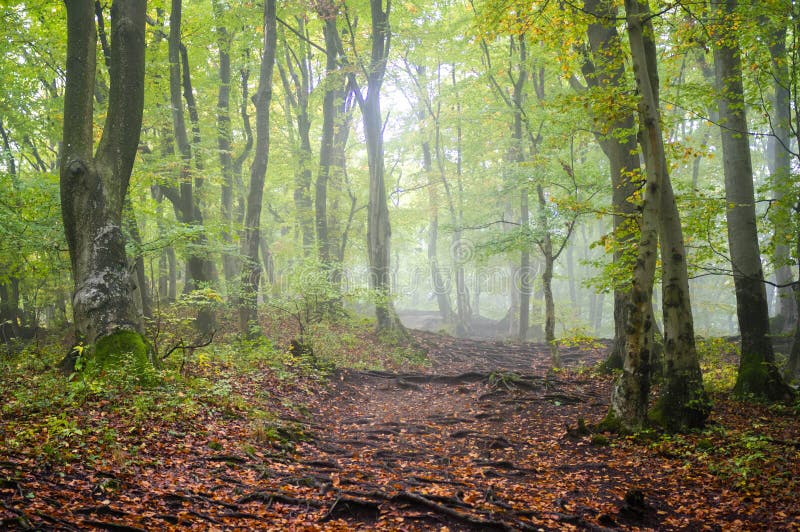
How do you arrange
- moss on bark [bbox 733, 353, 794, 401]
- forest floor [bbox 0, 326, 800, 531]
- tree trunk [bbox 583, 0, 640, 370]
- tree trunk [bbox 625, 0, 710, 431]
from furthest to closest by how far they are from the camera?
tree trunk [bbox 583, 0, 640, 370] < moss on bark [bbox 733, 353, 794, 401] < tree trunk [bbox 625, 0, 710, 431] < forest floor [bbox 0, 326, 800, 531]

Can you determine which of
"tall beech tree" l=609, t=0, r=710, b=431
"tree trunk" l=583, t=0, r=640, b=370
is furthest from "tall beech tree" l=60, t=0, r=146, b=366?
"tree trunk" l=583, t=0, r=640, b=370

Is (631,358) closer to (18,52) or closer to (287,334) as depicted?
(287,334)

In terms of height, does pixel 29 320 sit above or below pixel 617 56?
below

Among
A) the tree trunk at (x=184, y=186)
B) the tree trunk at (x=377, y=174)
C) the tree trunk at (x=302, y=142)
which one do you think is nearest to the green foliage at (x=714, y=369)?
the tree trunk at (x=377, y=174)

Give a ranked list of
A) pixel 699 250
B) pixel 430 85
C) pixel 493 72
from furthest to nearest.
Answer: pixel 430 85, pixel 493 72, pixel 699 250

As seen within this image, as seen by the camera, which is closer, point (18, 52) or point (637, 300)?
point (637, 300)

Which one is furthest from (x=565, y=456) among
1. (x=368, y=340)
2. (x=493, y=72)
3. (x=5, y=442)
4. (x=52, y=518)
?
(x=493, y=72)

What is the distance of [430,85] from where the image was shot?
28.7 m

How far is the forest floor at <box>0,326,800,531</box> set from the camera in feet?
14.4

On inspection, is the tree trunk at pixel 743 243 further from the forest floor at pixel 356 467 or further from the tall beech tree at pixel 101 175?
the tall beech tree at pixel 101 175

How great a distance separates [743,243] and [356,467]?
26.5 ft

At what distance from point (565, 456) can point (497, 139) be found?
2039 centimetres

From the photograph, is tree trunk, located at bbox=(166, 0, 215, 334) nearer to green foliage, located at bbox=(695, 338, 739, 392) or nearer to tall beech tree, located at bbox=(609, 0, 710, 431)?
tall beech tree, located at bbox=(609, 0, 710, 431)

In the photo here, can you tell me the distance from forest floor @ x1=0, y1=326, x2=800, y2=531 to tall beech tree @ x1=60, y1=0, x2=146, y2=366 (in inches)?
51.9
